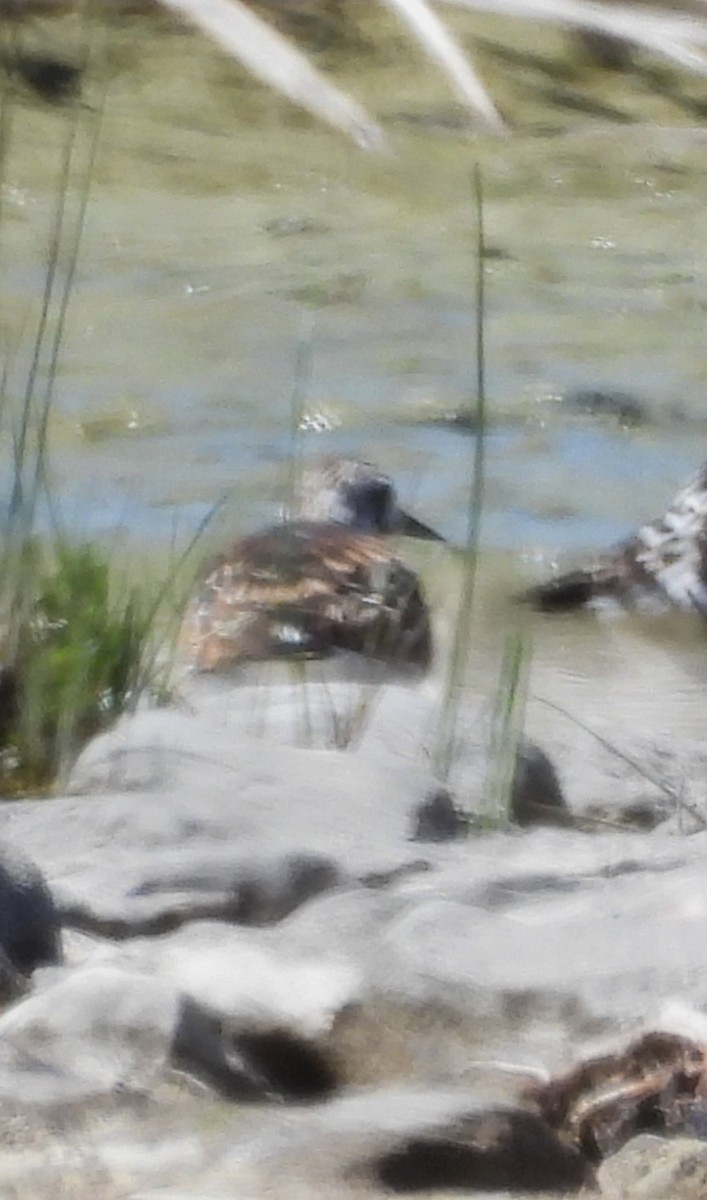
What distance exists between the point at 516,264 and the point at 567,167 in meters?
0.65

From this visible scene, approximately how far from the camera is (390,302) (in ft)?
17.6

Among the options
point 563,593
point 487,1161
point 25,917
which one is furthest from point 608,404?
point 487,1161

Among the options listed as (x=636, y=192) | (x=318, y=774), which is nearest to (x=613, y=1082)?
(x=318, y=774)

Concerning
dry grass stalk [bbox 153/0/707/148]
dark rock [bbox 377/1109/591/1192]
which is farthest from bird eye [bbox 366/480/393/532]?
dark rock [bbox 377/1109/591/1192]

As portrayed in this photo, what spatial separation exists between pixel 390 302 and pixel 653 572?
1.46 metres

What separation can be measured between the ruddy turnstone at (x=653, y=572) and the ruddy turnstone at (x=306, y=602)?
405mm

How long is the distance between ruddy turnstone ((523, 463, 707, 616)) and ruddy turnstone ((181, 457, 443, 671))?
405 millimetres

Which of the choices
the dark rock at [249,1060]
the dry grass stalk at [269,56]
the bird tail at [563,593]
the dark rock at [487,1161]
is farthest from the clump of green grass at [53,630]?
the bird tail at [563,593]

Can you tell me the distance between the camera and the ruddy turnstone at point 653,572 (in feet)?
12.8

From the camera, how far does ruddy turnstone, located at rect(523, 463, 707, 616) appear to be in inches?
154

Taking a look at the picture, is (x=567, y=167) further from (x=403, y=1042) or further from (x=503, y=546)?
(x=403, y=1042)

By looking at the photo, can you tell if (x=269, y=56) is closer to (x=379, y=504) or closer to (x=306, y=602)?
(x=306, y=602)

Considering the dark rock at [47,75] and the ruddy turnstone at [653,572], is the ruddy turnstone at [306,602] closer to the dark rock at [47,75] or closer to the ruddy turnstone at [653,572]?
the ruddy turnstone at [653,572]

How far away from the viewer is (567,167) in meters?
6.21
